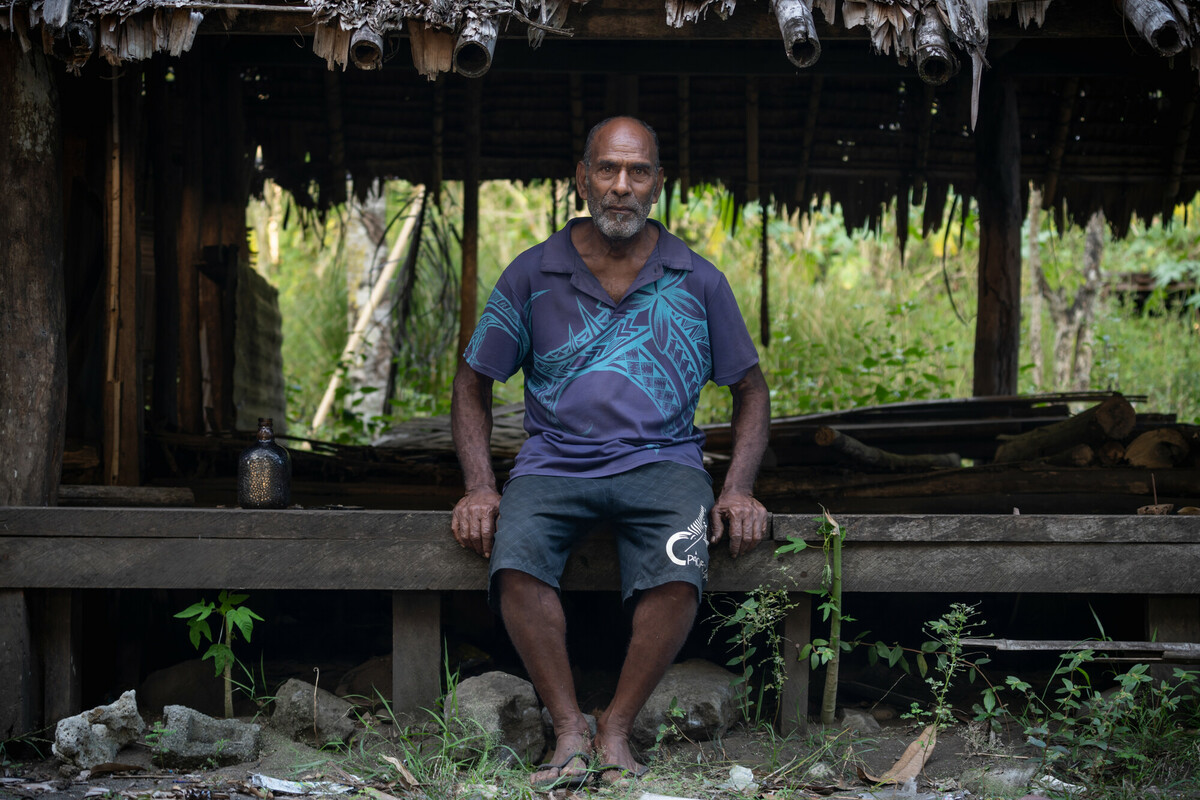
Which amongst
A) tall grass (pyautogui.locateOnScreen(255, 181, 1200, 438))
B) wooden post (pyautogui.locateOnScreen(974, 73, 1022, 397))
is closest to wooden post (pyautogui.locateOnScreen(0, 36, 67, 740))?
wooden post (pyautogui.locateOnScreen(974, 73, 1022, 397))

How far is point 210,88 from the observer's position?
5.04 m

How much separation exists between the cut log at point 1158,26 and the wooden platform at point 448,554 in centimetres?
141

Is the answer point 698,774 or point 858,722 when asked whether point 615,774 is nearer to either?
point 698,774

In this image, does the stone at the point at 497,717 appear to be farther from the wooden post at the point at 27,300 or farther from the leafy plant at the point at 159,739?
the wooden post at the point at 27,300

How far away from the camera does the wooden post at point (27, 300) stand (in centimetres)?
338

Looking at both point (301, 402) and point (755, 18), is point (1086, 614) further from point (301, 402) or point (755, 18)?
point (301, 402)

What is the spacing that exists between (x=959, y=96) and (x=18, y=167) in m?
4.21

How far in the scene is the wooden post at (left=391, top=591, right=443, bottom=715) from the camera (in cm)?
345

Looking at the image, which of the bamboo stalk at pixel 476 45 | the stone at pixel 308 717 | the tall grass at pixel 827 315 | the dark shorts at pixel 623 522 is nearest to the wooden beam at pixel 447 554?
the dark shorts at pixel 623 522

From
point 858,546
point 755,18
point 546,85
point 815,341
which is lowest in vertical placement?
point 858,546

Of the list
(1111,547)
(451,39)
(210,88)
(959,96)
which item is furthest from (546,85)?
(1111,547)

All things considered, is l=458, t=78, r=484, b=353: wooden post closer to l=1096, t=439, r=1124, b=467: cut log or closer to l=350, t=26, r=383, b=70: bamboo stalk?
l=350, t=26, r=383, b=70: bamboo stalk

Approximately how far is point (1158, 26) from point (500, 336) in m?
2.09

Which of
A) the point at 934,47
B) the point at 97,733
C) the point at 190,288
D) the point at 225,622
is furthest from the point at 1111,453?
the point at 190,288
